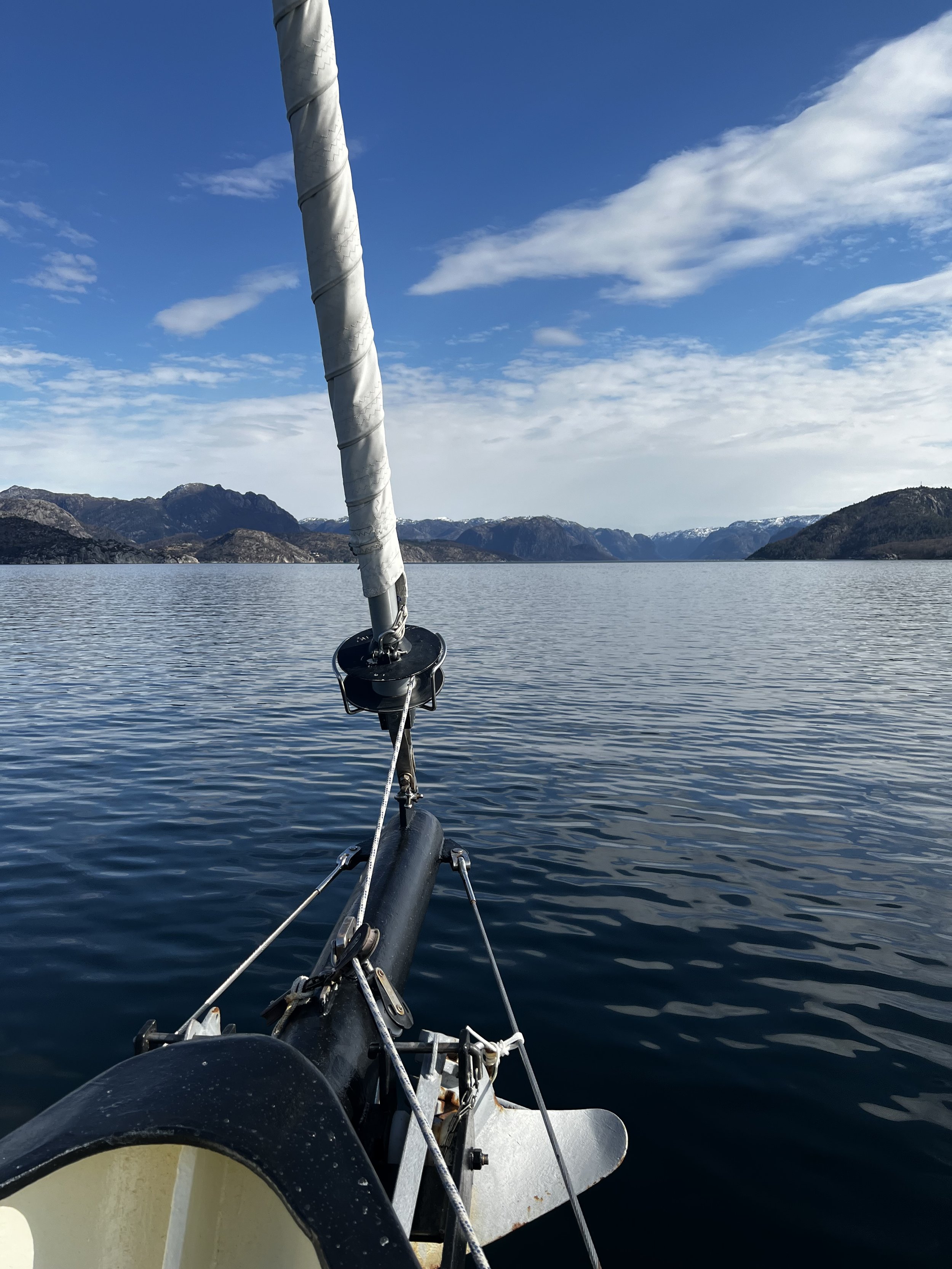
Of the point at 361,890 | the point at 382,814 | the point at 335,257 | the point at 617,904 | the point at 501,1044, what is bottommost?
the point at 617,904

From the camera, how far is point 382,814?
6188 millimetres

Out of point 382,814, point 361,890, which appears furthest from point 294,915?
point 382,814

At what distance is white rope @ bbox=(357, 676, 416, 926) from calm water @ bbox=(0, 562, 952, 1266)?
2361 mm

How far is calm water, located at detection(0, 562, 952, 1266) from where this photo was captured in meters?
5.68

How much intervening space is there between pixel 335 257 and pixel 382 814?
4.23 meters

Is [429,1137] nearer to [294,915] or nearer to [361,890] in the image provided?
[361,890]

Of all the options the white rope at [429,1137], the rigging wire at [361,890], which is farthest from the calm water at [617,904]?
the white rope at [429,1137]

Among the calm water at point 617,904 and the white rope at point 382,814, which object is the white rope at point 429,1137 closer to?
the white rope at point 382,814

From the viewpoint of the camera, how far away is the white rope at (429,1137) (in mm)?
3184

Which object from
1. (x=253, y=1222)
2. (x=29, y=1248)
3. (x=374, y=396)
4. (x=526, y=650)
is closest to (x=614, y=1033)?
(x=253, y=1222)

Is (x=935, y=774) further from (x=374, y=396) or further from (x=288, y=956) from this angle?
(x=374, y=396)

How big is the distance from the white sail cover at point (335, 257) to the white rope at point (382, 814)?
1.90m

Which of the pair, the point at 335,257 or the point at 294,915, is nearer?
the point at 335,257

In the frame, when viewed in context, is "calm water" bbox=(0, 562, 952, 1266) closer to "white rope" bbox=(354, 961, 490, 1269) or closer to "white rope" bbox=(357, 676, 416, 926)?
"white rope" bbox=(354, 961, 490, 1269)
